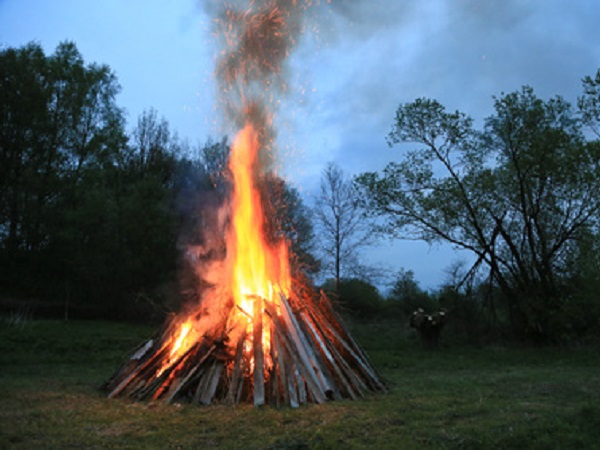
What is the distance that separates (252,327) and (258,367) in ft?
3.48

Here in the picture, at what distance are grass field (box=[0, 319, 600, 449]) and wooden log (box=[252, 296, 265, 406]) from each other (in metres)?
0.25

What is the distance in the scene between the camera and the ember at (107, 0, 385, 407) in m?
7.92

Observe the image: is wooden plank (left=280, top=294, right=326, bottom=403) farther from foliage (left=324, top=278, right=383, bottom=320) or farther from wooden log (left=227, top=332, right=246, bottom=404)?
foliage (left=324, top=278, right=383, bottom=320)

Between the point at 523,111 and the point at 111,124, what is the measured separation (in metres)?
22.2

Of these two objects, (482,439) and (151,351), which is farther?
(151,351)

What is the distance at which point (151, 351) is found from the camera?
9.36 metres

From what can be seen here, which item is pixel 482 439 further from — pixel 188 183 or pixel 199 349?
pixel 188 183

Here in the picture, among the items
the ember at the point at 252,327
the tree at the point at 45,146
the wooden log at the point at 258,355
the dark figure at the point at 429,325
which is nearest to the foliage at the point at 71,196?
the tree at the point at 45,146

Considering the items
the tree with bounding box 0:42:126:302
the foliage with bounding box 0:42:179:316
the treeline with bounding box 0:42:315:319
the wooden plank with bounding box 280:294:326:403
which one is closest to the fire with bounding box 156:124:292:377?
the wooden plank with bounding box 280:294:326:403

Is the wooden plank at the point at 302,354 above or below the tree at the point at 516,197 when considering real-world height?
below

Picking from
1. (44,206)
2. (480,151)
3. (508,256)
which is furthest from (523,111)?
(44,206)

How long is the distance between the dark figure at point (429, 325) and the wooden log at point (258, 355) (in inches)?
414

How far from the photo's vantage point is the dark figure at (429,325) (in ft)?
59.2

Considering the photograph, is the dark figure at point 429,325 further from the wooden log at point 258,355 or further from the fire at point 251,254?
the wooden log at point 258,355
